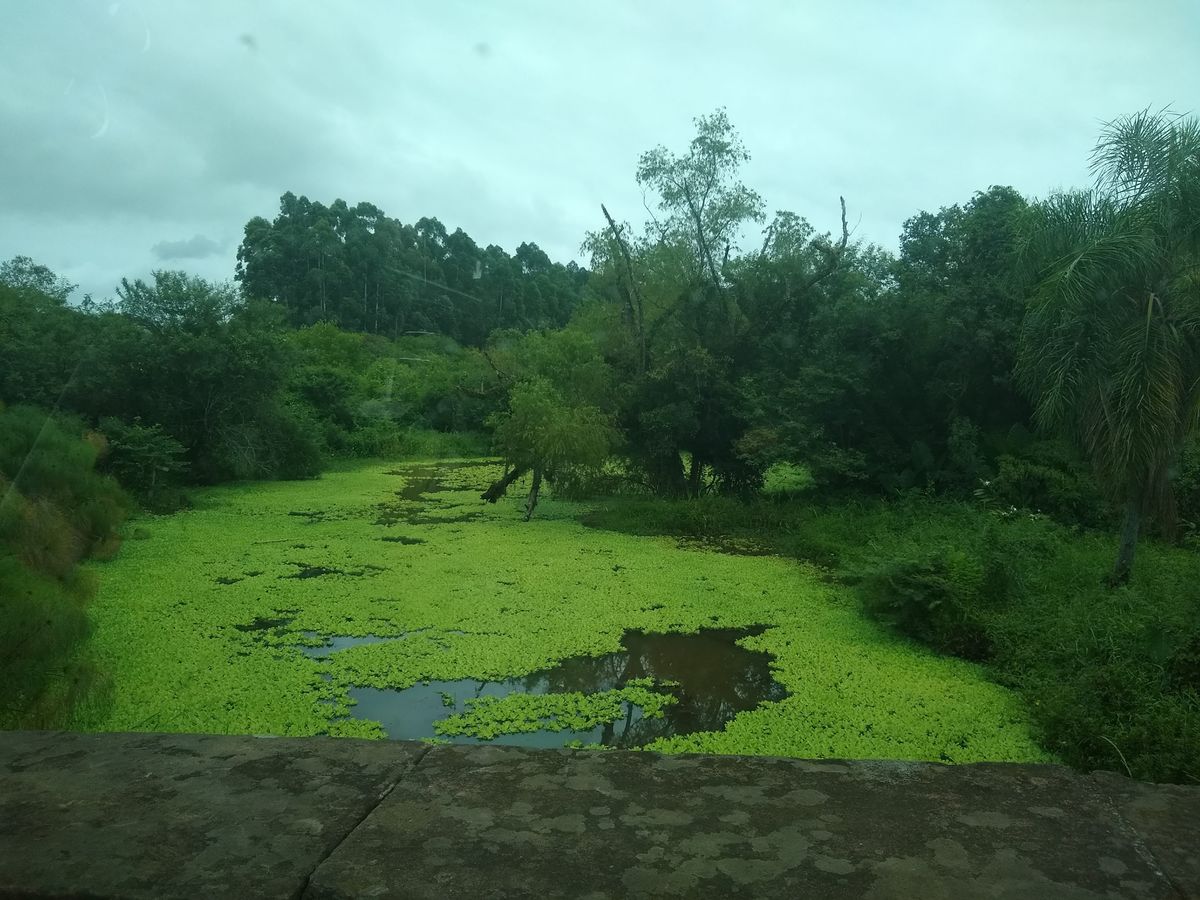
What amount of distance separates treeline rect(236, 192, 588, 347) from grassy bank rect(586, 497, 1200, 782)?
13.0m

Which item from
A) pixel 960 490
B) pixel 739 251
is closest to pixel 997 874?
pixel 960 490

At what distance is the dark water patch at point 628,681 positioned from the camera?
486cm

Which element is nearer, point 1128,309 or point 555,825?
point 555,825

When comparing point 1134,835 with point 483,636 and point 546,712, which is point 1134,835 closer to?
point 546,712

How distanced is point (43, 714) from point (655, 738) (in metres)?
2.99

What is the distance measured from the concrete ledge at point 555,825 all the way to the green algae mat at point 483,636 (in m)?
3.00

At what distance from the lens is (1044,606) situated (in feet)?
21.6

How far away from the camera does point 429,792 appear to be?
155 centimetres

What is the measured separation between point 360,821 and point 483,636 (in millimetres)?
5080

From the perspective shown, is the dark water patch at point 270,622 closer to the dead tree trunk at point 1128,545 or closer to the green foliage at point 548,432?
the green foliage at point 548,432

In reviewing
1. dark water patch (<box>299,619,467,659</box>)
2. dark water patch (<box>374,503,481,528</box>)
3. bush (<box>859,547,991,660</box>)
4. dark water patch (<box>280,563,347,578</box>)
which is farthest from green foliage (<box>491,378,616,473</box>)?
bush (<box>859,547,991,660</box>)

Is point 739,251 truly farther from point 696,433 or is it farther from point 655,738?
point 655,738

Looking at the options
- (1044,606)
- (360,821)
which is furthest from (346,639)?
(360,821)

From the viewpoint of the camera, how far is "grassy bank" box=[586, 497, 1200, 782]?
4281mm
